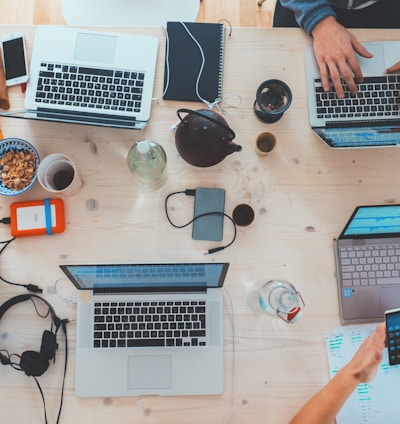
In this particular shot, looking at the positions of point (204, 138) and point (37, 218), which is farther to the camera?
point (37, 218)

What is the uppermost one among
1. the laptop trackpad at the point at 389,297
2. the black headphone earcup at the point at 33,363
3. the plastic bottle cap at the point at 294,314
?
the laptop trackpad at the point at 389,297

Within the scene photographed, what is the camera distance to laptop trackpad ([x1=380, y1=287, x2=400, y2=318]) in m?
1.00

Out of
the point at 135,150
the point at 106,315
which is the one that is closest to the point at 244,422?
the point at 106,315

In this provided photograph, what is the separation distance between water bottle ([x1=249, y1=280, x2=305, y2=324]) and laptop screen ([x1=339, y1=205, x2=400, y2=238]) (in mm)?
198

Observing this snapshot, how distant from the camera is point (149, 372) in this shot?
0.97m

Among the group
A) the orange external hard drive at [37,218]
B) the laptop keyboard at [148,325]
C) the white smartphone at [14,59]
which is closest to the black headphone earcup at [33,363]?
the laptop keyboard at [148,325]

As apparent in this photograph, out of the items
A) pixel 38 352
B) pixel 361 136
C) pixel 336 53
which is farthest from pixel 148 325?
pixel 336 53

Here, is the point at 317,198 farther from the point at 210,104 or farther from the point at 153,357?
the point at 153,357

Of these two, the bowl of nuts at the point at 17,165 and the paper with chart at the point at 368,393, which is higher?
the bowl of nuts at the point at 17,165

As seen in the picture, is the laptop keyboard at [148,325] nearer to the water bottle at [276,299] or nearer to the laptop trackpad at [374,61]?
the water bottle at [276,299]

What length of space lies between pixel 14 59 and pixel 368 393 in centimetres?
125

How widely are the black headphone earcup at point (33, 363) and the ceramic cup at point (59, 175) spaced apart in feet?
1.29

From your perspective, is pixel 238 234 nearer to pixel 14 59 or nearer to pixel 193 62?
pixel 193 62

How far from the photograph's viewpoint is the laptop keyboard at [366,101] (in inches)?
41.2
